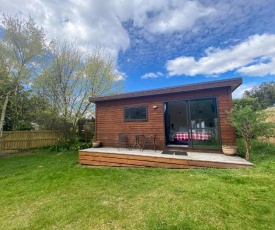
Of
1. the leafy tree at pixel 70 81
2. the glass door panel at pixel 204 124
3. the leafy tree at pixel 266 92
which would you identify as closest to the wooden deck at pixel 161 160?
the glass door panel at pixel 204 124

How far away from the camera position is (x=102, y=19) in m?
7.95

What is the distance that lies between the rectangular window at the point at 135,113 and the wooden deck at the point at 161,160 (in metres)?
1.99

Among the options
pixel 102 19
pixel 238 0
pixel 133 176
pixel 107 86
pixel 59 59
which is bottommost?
pixel 133 176

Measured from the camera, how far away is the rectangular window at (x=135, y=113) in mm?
6309

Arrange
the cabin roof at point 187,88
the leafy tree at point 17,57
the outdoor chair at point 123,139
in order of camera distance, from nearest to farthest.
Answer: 1. the cabin roof at point 187,88
2. the outdoor chair at point 123,139
3. the leafy tree at point 17,57

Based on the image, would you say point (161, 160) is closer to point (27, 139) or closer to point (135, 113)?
point (135, 113)

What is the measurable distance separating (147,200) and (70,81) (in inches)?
369

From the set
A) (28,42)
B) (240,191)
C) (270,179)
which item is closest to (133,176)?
(240,191)

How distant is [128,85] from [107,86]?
2.24 metres

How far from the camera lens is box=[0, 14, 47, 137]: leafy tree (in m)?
7.64

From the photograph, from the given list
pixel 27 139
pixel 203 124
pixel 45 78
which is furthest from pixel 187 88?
pixel 27 139

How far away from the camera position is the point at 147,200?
2.51 metres

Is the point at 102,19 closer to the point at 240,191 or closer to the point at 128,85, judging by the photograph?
the point at 128,85

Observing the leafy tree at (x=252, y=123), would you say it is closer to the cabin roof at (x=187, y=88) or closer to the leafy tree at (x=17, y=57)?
the cabin roof at (x=187, y=88)
